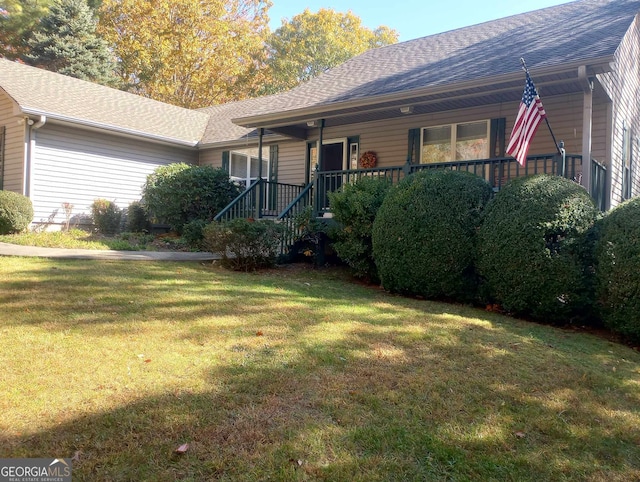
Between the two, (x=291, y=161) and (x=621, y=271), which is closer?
(x=621, y=271)

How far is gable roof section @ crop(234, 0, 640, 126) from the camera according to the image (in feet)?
28.6

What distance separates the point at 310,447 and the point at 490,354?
2347mm

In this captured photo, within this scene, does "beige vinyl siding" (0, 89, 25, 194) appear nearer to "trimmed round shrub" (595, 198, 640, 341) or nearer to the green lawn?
the green lawn

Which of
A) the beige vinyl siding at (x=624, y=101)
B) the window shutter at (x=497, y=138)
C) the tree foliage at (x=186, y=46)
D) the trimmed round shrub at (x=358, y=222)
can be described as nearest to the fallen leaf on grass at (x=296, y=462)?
the trimmed round shrub at (x=358, y=222)

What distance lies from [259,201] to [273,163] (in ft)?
12.4

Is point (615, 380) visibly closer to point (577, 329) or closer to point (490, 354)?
point (490, 354)

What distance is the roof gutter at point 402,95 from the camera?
7.75 meters

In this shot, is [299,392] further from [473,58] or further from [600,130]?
[473,58]

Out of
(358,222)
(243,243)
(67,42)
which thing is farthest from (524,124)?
(67,42)

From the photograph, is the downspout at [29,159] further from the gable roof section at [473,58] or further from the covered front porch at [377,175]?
the gable roof section at [473,58]

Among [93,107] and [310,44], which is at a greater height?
[310,44]

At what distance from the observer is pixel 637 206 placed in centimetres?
586

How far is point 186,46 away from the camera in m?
28.0
